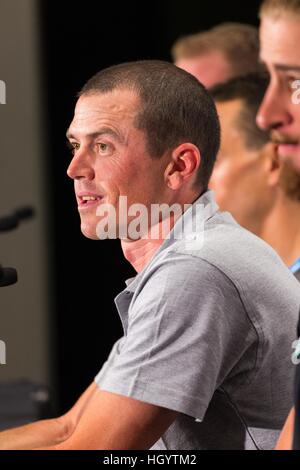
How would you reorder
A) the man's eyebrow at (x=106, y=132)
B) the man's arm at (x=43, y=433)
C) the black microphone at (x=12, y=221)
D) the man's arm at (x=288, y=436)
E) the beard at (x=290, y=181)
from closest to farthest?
the man's arm at (x=288, y=436)
the man's eyebrow at (x=106, y=132)
the man's arm at (x=43, y=433)
the black microphone at (x=12, y=221)
the beard at (x=290, y=181)

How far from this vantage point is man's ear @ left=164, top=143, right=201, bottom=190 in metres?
1.55

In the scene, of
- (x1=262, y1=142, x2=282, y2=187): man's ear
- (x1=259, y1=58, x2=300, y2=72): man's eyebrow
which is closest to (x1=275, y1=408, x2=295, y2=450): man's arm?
(x1=259, y1=58, x2=300, y2=72): man's eyebrow

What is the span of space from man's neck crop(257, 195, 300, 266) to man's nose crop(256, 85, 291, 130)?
34cm

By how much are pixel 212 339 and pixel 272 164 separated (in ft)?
4.63

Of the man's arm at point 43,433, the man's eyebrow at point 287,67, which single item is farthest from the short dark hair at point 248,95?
the man's arm at point 43,433

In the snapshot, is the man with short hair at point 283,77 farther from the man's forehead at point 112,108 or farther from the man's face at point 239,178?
the man's forehead at point 112,108

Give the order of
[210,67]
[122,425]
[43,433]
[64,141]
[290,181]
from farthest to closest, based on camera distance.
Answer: [64,141] < [210,67] < [290,181] < [43,433] < [122,425]

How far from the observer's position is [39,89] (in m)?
3.90

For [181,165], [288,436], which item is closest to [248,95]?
[181,165]

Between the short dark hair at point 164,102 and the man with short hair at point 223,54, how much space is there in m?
1.17

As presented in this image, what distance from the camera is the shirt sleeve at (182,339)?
1.32 meters

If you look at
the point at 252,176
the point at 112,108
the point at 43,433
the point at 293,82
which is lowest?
the point at 43,433

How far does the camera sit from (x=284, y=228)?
2646 millimetres

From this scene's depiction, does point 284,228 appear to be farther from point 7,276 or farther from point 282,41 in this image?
point 7,276
